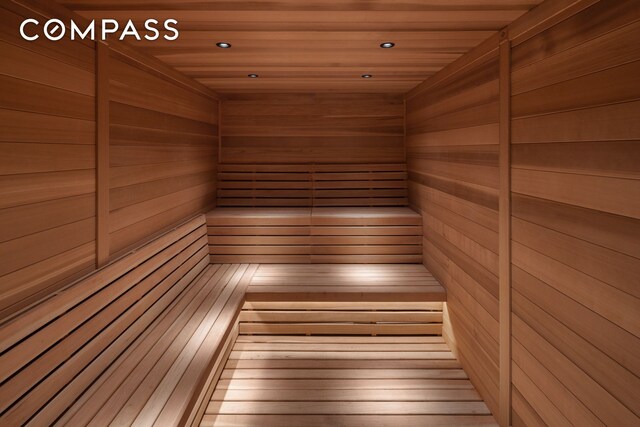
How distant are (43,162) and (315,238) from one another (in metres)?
2.87

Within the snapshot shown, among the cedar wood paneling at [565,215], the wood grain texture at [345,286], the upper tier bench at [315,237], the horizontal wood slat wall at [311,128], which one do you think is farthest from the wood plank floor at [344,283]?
the horizontal wood slat wall at [311,128]

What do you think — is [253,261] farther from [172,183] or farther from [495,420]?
[495,420]

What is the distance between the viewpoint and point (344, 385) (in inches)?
126

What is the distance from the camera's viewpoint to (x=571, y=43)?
1.84 metres

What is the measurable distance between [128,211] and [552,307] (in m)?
2.43

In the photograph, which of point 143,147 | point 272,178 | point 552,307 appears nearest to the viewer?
point 552,307

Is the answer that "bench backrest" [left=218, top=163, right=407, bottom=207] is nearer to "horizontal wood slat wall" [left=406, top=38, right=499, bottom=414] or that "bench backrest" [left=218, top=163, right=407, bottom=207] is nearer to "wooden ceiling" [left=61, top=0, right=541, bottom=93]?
"horizontal wood slat wall" [left=406, top=38, right=499, bottom=414]

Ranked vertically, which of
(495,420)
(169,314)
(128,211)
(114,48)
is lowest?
(495,420)

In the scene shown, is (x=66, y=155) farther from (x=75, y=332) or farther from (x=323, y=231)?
(x=323, y=231)

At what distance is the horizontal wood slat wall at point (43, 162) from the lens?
69.7 inches

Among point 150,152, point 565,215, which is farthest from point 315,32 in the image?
point 565,215

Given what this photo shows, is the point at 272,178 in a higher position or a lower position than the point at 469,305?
higher

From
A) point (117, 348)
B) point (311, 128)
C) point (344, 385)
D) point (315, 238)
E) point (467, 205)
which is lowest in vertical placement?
point (344, 385)

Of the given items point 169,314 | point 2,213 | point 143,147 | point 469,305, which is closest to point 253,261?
point 169,314
